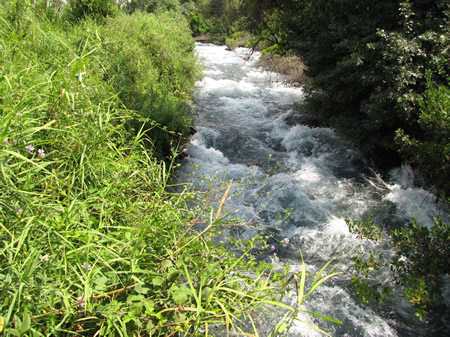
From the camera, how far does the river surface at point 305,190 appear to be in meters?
3.25

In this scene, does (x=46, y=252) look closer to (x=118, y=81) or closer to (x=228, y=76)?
(x=118, y=81)

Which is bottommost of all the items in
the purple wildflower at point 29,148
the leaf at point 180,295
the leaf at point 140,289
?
the leaf at point 140,289

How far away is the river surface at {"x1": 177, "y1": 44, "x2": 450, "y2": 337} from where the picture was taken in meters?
3.25

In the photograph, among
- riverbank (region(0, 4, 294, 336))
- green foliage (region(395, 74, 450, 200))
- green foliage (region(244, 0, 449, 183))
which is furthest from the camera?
green foliage (region(244, 0, 449, 183))

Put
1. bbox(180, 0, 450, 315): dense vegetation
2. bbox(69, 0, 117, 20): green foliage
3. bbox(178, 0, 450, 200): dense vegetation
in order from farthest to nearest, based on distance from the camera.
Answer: bbox(69, 0, 117, 20): green foliage < bbox(178, 0, 450, 200): dense vegetation < bbox(180, 0, 450, 315): dense vegetation

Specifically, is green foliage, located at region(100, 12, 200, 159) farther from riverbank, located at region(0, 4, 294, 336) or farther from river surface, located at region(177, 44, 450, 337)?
riverbank, located at region(0, 4, 294, 336)

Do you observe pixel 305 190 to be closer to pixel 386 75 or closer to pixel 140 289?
pixel 386 75

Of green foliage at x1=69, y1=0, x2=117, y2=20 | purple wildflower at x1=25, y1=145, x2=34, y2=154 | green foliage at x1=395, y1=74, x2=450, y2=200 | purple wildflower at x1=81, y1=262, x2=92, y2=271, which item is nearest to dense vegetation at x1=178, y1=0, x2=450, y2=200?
green foliage at x1=395, y1=74, x2=450, y2=200

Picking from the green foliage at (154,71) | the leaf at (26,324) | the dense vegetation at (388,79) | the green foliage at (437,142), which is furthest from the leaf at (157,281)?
the green foliage at (437,142)

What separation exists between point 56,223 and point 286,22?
8225 mm

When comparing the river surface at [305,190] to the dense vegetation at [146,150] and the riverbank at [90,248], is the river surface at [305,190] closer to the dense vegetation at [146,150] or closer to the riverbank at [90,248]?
the dense vegetation at [146,150]

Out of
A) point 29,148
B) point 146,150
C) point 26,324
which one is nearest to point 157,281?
point 26,324

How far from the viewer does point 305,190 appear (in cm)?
555

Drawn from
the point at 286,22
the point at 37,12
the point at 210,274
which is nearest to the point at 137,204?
the point at 210,274
